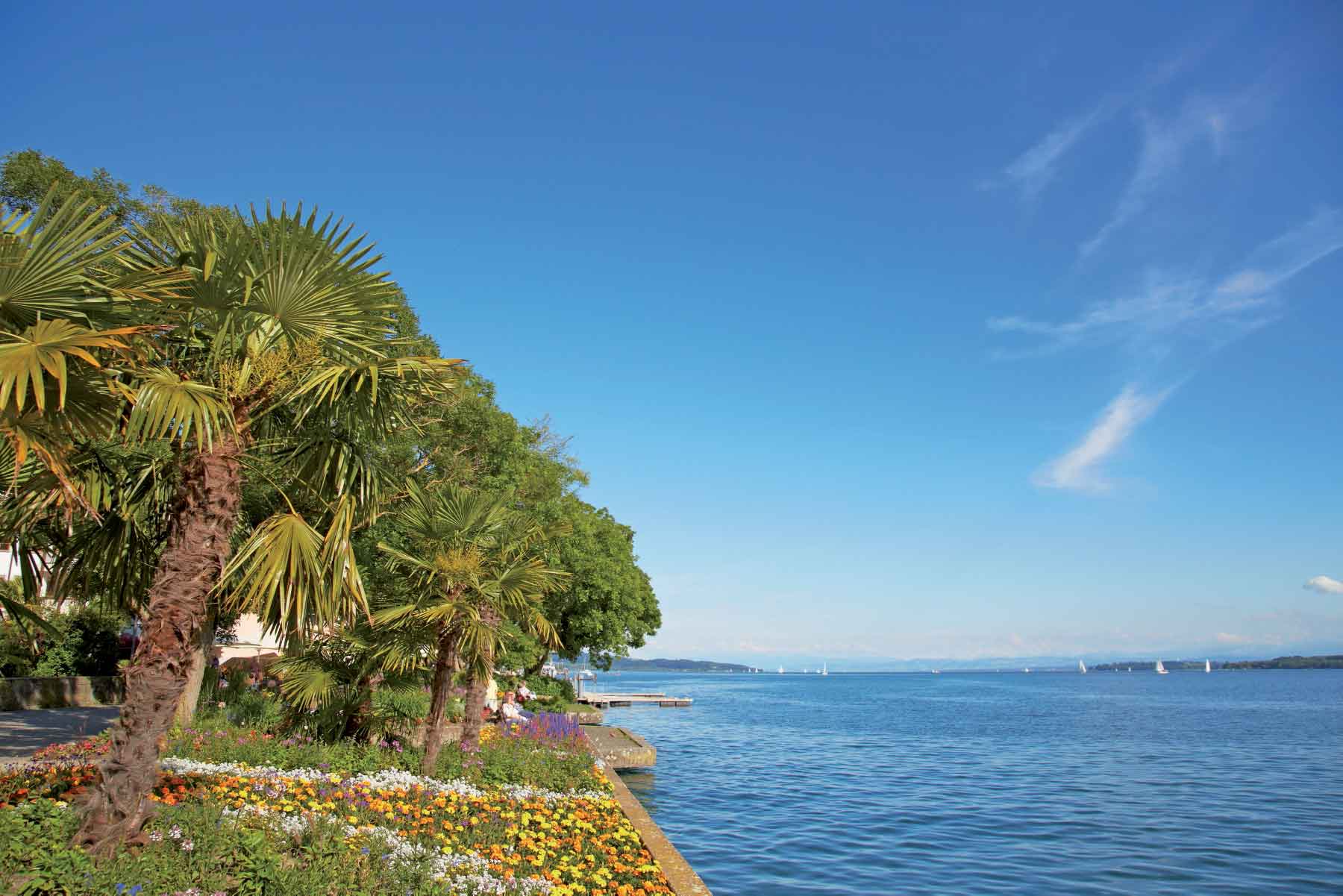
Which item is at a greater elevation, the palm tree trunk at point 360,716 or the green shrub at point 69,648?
the green shrub at point 69,648

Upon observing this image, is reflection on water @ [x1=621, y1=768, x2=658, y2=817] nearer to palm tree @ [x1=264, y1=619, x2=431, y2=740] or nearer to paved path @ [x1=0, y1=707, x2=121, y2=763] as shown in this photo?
palm tree @ [x1=264, y1=619, x2=431, y2=740]

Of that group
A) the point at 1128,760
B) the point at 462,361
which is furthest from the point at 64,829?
the point at 1128,760

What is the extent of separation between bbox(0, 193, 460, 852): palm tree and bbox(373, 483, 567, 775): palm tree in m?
3.39

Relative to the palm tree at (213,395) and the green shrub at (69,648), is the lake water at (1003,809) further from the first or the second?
the green shrub at (69,648)

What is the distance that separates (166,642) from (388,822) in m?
3.14

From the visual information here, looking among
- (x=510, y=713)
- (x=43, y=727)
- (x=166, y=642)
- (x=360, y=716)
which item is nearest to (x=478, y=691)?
(x=360, y=716)

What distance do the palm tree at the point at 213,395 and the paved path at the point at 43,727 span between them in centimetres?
686

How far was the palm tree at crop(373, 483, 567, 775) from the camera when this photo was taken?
40.4ft

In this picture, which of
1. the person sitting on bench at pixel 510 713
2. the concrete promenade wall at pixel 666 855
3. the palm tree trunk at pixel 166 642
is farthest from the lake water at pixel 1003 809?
the palm tree trunk at pixel 166 642

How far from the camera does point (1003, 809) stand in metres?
20.2

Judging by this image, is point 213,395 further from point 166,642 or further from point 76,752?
point 76,752

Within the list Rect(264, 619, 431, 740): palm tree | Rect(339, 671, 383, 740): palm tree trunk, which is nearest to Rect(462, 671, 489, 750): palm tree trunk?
Rect(264, 619, 431, 740): palm tree

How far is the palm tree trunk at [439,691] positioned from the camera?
12.6m

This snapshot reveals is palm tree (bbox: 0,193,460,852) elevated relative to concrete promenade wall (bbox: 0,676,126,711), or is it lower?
elevated
